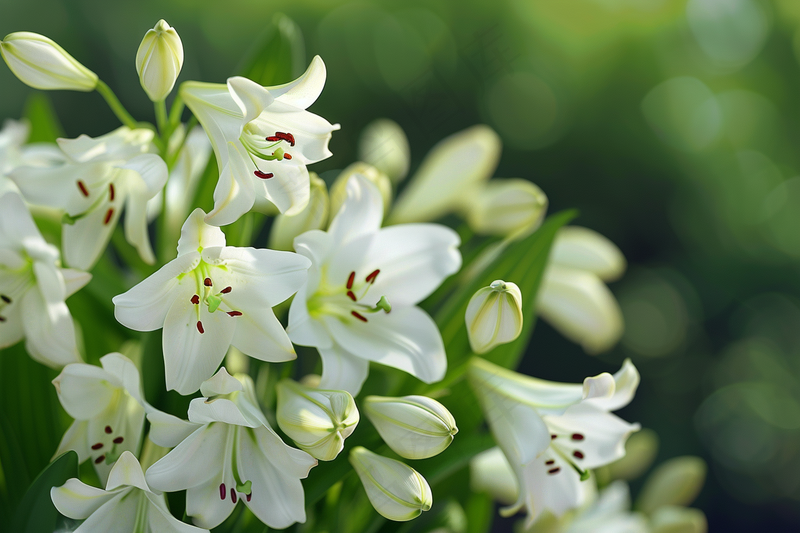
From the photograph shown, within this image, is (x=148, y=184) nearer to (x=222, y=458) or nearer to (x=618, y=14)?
(x=222, y=458)

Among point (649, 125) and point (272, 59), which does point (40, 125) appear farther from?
point (649, 125)

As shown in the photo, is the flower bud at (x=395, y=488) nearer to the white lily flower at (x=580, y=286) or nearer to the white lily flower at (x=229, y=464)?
the white lily flower at (x=229, y=464)

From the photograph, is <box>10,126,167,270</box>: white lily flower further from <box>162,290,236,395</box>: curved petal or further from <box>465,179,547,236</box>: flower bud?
<box>465,179,547,236</box>: flower bud

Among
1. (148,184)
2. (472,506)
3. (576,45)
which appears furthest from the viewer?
(576,45)

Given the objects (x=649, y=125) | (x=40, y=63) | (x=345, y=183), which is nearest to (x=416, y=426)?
(x=345, y=183)

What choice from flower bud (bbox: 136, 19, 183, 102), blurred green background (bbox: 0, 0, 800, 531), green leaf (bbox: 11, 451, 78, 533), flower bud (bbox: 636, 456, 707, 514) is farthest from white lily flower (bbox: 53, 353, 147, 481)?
blurred green background (bbox: 0, 0, 800, 531)

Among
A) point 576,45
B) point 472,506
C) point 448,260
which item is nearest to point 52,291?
point 448,260
